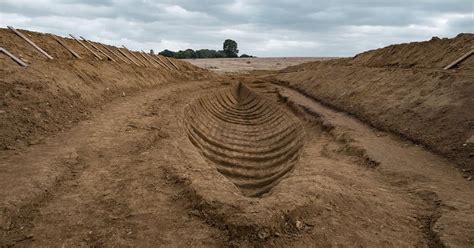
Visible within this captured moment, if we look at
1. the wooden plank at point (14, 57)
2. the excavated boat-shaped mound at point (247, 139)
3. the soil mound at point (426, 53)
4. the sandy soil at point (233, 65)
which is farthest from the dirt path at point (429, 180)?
the sandy soil at point (233, 65)

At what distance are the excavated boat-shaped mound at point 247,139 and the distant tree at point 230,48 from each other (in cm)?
5914

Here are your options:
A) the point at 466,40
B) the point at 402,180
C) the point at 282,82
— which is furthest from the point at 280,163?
the point at 282,82

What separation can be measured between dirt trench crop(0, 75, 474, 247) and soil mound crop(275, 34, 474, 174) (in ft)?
2.29

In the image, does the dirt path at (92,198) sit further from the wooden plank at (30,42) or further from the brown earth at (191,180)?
the wooden plank at (30,42)

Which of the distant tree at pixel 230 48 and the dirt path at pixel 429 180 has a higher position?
the distant tree at pixel 230 48

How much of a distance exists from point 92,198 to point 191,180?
1.55 m

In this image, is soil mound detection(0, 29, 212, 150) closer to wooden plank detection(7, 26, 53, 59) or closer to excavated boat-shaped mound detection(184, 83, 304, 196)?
wooden plank detection(7, 26, 53, 59)

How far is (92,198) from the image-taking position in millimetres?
6098

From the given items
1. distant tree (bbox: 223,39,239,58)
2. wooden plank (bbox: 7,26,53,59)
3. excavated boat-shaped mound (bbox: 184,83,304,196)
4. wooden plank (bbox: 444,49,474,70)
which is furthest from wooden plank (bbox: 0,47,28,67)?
distant tree (bbox: 223,39,239,58)

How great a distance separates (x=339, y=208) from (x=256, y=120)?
423 inches

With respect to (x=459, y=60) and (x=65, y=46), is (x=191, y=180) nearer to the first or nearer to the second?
(x=459, y=60)

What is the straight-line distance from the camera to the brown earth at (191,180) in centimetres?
518

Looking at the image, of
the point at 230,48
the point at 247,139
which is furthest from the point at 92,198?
the point at 230,48

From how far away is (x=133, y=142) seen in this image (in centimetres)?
898
